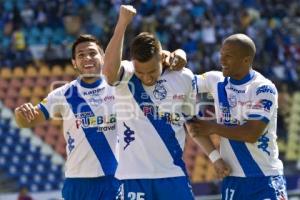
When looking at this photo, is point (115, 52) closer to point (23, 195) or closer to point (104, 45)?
point (23, 195)

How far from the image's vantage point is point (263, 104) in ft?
20.9

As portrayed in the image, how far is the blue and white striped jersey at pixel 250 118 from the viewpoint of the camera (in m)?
6.41

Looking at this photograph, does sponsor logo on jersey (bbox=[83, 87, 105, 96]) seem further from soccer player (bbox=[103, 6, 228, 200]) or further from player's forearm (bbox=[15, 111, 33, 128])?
soccer player (bbox=[103, 6, 228, 200])

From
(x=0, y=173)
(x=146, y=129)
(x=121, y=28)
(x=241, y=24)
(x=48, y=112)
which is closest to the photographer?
(x=121, y=28)

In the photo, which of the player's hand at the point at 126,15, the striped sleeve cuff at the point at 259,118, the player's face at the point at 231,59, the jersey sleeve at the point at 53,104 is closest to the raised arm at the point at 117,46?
the player's hand at the point at 126,15

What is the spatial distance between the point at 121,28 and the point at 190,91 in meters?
1.02

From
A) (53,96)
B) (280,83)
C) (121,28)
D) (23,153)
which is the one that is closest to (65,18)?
(23,153)

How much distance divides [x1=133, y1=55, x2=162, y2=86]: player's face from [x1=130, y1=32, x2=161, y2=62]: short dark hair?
0.16ft

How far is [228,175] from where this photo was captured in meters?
6.55

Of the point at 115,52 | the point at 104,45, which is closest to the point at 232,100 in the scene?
the point at 115,52

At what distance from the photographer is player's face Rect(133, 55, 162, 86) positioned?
6031mm

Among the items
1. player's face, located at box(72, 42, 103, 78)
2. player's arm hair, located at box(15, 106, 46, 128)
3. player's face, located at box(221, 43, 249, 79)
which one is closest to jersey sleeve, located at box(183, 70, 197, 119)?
player's face, located at box(221, 43, 249, 79)

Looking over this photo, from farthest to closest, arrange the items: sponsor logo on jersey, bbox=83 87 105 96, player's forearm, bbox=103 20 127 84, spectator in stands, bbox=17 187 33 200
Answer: spectator in stands, bbox=17 187 33 200, sponsor logo on jersey, bbox=83 87 105 96, player's forearm, bbox=103 20 127 84

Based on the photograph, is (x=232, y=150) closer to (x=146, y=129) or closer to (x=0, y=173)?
(x=146, y=129)
